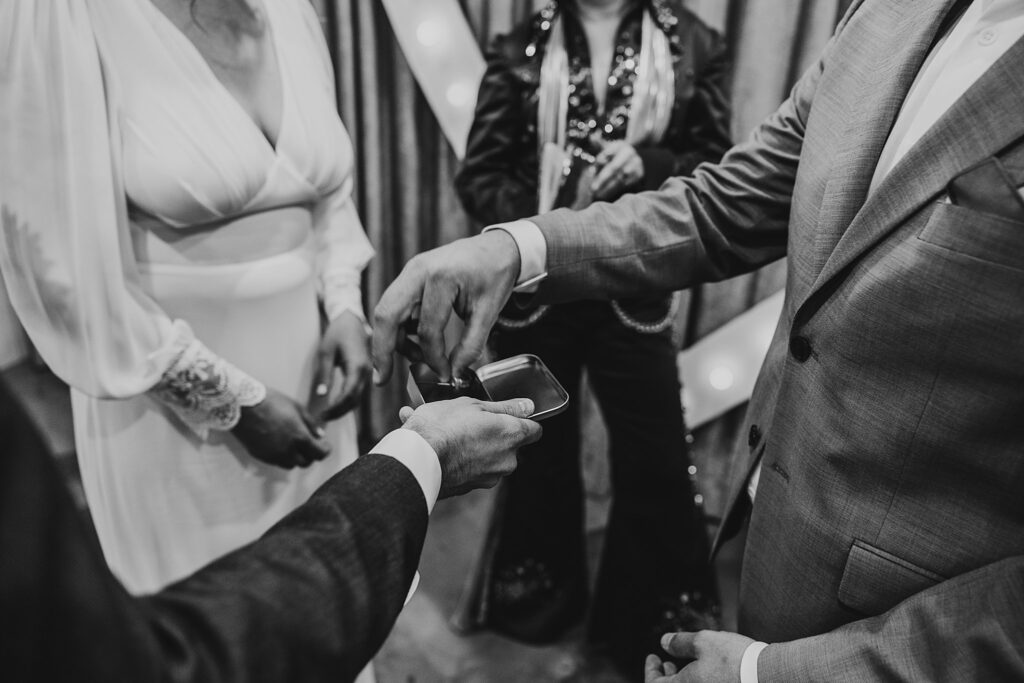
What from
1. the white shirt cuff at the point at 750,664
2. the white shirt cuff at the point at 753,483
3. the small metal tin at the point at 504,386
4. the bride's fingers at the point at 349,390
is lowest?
the bride's fingers at the point at 349,390

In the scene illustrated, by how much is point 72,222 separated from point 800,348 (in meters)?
0.97

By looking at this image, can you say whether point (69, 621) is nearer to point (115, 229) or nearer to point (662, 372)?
point (115, 229)

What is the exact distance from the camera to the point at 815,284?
0.81 metres

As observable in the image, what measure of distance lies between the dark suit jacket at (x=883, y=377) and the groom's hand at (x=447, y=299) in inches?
3.7

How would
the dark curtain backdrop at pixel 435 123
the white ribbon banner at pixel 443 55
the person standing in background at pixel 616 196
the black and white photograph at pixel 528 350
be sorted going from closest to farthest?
the black and white photograph at pixel 528 350 → the person standing in background at pixel 616 196 → the dark curtain backdrop at pixel 435 123 → the white ribbon banner at pixel 443 55

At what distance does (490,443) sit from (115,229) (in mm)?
640

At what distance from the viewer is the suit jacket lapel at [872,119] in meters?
0.82

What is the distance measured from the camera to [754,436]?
1004 millimetres

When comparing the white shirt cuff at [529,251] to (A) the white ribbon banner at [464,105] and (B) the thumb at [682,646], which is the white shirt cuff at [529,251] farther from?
(A) the white ribbon banner at [464,105]

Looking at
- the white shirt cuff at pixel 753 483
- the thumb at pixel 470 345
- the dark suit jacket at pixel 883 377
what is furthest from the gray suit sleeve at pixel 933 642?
the thumb at pixel 470 345

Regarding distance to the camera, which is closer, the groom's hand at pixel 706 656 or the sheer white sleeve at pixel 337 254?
the groom's hand at pixel 706 656

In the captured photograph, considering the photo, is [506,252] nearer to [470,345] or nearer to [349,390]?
[470,345]

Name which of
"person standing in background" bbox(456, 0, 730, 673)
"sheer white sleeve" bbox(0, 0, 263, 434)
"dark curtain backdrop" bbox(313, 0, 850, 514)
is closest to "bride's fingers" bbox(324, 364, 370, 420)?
"sheer white sleeve" bbox(0, 0, 263, 434)

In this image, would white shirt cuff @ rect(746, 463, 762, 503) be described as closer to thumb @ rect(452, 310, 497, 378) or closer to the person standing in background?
thumb @ rect(452, 310, 497, 378)
